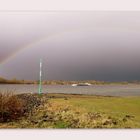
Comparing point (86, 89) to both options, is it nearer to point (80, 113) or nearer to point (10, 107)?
point (80, 113)

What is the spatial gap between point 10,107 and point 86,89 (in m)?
0.80

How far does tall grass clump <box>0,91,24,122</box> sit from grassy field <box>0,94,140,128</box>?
53 millimetres

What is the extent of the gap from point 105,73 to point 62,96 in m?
0.50

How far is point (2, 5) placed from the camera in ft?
20.7

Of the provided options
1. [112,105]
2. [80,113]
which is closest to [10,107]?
[80,113]

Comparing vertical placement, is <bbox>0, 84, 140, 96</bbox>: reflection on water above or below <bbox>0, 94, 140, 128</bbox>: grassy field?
above

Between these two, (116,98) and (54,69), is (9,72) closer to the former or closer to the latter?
(54,69)

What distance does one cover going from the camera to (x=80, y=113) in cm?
645

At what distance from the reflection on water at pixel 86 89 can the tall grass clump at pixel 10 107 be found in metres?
0.07

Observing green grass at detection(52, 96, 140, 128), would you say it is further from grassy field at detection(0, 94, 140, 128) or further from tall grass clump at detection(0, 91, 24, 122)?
tall grass clump at detection(0, 91, 24, 122)

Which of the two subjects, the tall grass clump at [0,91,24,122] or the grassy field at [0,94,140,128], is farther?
the tall grass clump at [0,91,24,122]

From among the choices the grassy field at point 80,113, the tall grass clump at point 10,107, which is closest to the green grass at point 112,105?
the grassy field at point 80,113

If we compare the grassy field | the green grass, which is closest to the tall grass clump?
the grassy field

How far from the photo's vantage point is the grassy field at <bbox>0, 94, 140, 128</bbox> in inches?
251
